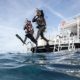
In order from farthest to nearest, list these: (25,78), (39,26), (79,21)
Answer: (79,21), (39,26), (25,78)

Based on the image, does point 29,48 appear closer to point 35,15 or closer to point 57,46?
point 57,46

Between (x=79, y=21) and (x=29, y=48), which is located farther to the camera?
(x=79, y=21)

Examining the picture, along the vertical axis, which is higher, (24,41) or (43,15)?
(43,15)

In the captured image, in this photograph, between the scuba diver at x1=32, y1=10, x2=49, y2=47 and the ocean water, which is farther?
the scuba diver at x1=32, y1=10, x2=49, y2=47

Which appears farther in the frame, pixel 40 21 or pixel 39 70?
pixel 40 21

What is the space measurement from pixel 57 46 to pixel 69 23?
6212 mm

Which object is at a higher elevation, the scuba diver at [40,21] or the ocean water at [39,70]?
the scuba diver at [40,21]

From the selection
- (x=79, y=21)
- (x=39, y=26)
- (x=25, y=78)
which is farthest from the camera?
(x=79, y=21)

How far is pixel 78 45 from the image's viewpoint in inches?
348

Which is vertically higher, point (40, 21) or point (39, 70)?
point (40, 21)

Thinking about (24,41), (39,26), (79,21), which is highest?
(79,21)

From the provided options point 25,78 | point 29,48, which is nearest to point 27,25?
point 29,48

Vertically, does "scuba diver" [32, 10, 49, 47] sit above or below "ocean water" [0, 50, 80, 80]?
above

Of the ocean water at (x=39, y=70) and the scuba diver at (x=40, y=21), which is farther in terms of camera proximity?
the scuba diver at (x=40, y=21)
